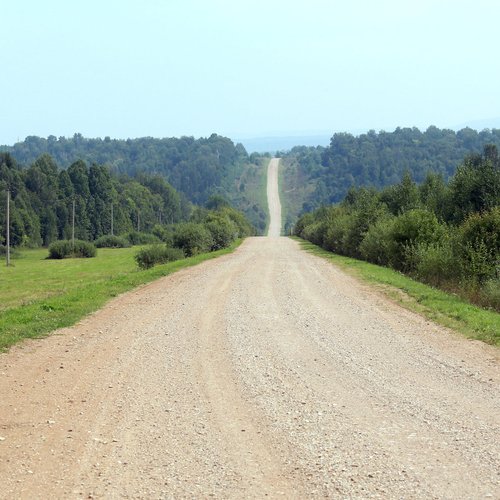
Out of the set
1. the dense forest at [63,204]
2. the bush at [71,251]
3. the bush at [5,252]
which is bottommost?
the bush at [5,252]

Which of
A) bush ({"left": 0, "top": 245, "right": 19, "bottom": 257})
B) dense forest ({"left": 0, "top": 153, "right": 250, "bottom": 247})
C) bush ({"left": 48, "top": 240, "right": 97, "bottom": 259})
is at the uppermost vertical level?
dense forest ({"left": 0, "top": 153, "right": 250, "bottom": 247})

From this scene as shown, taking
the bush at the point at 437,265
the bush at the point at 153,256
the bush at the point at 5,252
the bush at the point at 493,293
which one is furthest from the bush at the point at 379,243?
the bush at the point at 5,252

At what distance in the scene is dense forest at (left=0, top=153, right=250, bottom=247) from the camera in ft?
339

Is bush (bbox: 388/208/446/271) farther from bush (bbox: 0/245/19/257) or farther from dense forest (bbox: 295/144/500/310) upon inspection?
bush (bbox: 0/245/19/257)

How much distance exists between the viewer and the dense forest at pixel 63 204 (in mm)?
103250

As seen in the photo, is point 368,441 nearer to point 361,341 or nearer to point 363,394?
point 363,394

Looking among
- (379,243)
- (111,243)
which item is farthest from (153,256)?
(111,243)

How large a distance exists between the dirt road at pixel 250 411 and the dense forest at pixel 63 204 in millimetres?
86458

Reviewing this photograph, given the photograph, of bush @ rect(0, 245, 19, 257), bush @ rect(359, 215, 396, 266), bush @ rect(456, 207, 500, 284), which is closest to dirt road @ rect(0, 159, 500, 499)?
bush @ rect(456, 207, 500, 284)

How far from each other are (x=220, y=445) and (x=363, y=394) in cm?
261

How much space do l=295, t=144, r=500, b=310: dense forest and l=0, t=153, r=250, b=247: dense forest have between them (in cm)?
5903

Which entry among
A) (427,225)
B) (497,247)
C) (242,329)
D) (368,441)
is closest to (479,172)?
(427,225)

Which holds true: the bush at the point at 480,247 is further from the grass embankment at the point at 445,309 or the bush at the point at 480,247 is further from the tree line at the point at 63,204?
the tree line at the point at 63,204

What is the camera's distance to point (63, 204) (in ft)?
379
